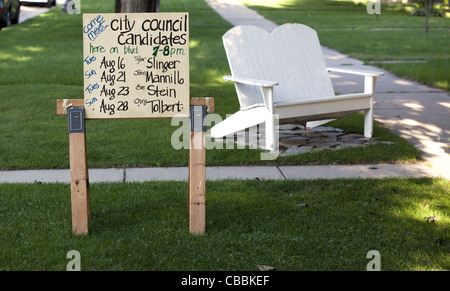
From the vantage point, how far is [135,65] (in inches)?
188

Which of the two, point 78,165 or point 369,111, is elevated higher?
point 78,165

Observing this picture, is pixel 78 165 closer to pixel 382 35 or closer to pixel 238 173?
pixel 238 173

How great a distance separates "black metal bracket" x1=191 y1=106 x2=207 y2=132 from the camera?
470 cm

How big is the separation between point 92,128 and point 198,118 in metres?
3.92

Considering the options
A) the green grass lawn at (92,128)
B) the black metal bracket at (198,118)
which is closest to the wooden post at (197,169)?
the black metal bracket at (198,118)

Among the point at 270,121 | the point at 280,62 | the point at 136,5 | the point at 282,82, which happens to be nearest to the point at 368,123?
the point at 282,82

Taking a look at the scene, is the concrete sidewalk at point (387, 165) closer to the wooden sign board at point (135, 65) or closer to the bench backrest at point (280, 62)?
the bench backrest at point (280, 62)

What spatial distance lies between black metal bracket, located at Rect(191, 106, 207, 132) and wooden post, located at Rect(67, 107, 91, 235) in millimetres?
748

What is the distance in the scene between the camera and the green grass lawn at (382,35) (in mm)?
13430

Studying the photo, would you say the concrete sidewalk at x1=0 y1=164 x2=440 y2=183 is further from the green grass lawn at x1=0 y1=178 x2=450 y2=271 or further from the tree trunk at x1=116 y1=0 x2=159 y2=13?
the tree trunk at x1=116 y1=0 x2=159 y2=13

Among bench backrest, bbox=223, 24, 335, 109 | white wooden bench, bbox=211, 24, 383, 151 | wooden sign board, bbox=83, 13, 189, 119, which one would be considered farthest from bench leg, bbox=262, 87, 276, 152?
wooden sign board, bbox=83, 13, 189, 119

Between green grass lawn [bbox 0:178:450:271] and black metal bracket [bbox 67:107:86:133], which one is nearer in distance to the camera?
green grass lawn [bbox 0:178:450:271]
